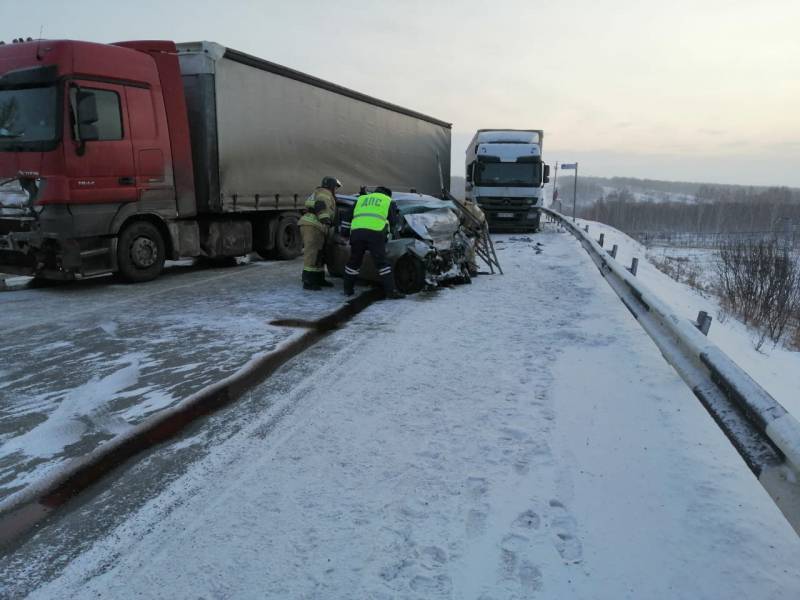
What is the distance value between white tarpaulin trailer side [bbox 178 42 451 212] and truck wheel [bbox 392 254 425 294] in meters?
3.55

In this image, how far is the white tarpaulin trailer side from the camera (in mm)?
9070

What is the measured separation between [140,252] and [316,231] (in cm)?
284

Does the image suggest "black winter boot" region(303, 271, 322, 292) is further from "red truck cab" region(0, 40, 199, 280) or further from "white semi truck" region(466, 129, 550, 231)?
"white semi truck" region(466, 129, 550, 231)

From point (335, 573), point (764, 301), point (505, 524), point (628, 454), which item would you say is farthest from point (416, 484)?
point (764, 301)

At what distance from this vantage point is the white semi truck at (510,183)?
17.4 m

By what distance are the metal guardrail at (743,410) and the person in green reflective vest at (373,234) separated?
159 inches

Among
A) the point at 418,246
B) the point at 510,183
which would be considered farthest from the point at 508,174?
the point at 418,246

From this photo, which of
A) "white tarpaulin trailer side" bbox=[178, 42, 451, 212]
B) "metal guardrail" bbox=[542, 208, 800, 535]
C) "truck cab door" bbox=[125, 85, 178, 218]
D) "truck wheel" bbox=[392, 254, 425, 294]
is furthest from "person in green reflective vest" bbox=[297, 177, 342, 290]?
"metal guardrail" bbox=[542, 208, 800, 535]

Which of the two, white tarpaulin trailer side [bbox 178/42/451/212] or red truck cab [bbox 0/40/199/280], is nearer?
red truck cab [bbox 0/40/199/280]

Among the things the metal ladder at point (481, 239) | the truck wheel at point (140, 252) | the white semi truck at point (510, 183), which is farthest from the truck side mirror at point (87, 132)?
the white semi truck at point (510, 183)

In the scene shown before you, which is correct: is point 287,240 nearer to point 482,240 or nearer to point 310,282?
point 310,282

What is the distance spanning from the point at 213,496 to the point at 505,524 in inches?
56.7

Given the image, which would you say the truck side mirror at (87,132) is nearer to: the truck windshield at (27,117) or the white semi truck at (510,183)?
the truck windshield at (27,117)

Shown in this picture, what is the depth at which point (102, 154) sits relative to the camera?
770 cm
